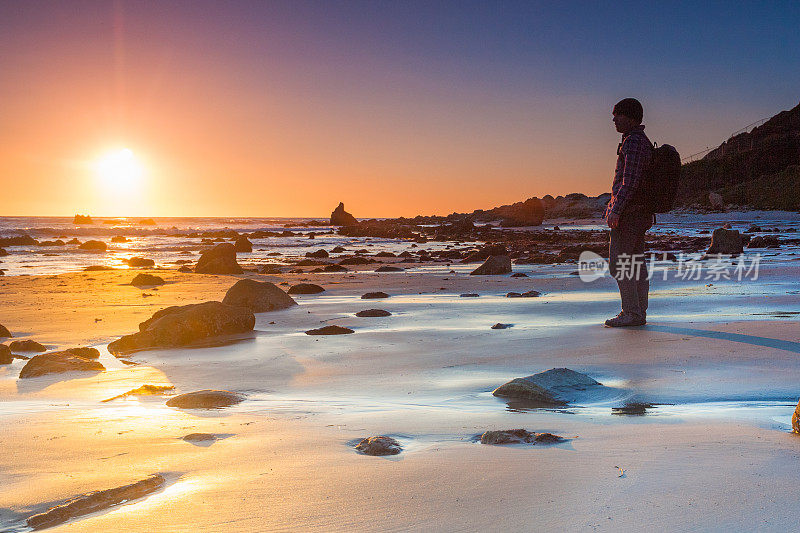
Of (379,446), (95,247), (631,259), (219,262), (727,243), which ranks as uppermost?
(631,259)

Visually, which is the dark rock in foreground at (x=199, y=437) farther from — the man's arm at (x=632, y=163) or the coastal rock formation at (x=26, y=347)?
the man's arm at (x=632, y=163)

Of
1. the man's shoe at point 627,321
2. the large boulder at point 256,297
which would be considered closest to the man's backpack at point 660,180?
the man's shoe at point 627,321

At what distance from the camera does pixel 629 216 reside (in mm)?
6332

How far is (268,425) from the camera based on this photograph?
3324 mm

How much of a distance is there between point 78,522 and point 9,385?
10.1 ft

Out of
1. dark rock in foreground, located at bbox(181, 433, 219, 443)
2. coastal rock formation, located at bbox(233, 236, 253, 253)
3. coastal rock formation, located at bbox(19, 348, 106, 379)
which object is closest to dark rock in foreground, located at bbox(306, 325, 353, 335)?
coastal rock formation, located at bbox(19, 348, 106, 379)

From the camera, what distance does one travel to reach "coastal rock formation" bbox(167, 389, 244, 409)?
149 inches

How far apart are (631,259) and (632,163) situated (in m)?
0.93

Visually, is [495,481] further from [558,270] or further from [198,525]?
[558,270]

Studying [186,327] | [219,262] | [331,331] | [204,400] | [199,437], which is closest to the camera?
[199,437]

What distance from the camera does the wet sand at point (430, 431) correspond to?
82.9 inches

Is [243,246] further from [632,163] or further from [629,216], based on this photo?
[632,163]

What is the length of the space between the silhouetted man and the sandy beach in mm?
296

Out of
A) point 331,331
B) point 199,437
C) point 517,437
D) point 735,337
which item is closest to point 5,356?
point 331,331
